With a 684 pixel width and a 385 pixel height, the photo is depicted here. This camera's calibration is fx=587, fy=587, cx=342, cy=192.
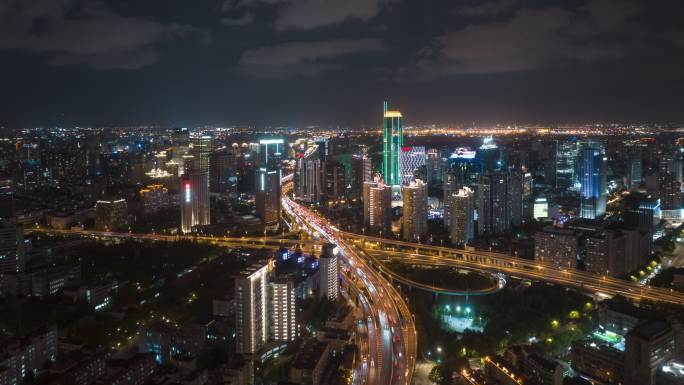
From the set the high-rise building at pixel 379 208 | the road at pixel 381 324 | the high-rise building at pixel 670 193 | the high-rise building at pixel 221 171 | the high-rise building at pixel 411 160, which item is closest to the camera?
the road at pixel 381 324

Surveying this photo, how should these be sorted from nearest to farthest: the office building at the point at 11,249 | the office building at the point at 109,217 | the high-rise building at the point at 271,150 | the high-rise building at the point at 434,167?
1. the office building at the point at 11,249
2. the office building at the point at 109,217
3. the high-rise building at the point at 434,167
4. the high-rise building at the point at 271,150

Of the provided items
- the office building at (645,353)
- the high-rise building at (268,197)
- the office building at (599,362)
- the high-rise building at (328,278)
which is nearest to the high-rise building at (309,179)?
the high-rise building at (268,197)

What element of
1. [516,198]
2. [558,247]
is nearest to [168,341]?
[558,247]

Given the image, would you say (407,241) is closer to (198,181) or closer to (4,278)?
(198,181)

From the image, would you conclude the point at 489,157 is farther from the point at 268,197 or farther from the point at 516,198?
the point at 268,197

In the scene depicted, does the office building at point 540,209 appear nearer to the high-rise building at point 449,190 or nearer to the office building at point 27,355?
the high-rise building at point 449,190
